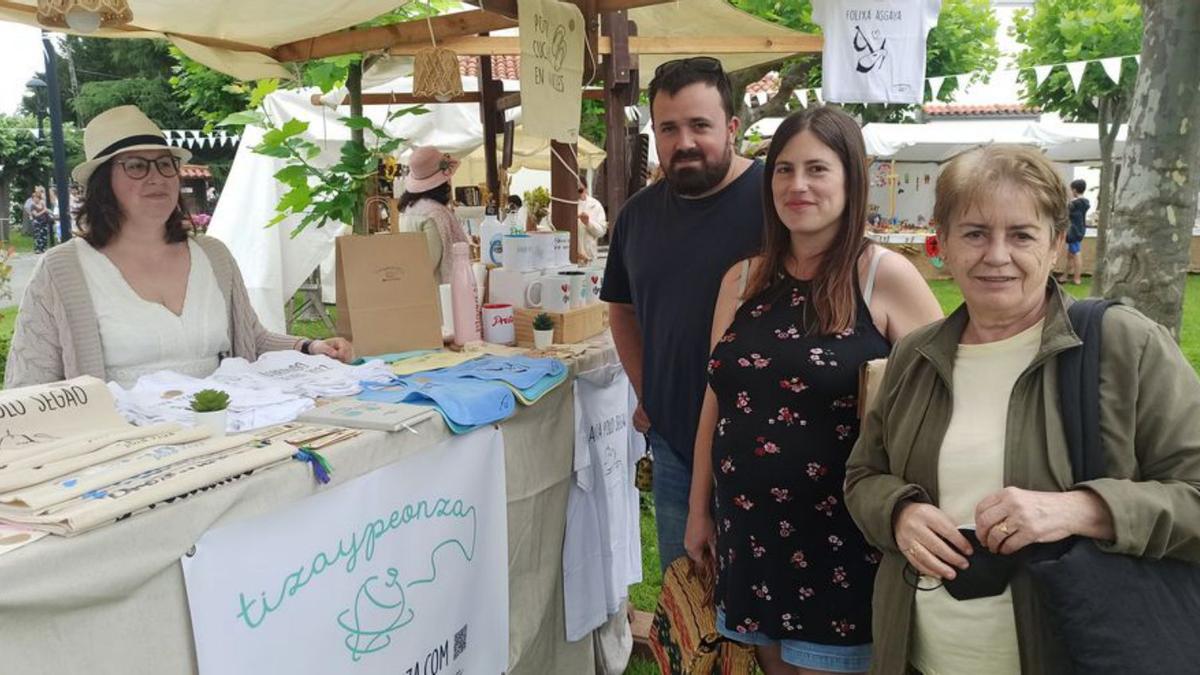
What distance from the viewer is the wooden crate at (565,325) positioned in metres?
2.90

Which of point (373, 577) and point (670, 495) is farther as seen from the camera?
point (670, 495)

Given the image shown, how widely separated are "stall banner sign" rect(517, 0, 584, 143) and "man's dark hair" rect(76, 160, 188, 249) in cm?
122

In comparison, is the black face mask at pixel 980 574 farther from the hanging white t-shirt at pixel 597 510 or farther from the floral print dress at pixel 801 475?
the hanging white t-shirt at pixel 597 510

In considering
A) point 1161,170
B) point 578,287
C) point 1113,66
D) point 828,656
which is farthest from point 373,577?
point 1113,66

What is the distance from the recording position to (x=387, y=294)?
2582mm

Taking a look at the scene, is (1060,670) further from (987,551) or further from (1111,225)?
(1111,225)

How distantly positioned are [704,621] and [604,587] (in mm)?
823

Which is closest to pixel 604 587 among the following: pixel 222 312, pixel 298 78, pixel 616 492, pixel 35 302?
pixel 616 492

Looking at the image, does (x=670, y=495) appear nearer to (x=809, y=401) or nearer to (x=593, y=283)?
(x=809, y=401)

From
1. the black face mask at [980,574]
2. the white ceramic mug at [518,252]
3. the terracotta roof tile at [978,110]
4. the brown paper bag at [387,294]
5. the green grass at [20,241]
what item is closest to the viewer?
the black face mask at [980,574]

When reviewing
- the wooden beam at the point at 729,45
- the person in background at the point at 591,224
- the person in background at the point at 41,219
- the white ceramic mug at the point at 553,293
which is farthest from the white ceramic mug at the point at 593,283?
the person in background at the point at 41,219

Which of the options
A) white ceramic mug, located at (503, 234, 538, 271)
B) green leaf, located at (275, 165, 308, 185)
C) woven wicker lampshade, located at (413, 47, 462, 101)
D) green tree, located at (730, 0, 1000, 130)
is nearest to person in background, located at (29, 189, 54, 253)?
green tree, located at (730, 0, 1000, 130)

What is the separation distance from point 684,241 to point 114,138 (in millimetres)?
1648

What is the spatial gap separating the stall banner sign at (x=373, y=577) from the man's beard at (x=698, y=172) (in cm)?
83
